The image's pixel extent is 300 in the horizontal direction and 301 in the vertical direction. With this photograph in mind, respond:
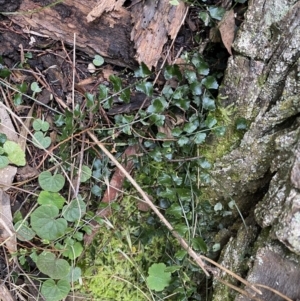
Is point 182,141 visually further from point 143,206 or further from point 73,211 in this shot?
point 73,211

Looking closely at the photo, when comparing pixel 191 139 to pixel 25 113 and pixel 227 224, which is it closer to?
pixel 227 224

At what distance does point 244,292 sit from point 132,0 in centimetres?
148

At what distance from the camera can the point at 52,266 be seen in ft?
6.89

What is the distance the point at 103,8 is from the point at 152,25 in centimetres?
26

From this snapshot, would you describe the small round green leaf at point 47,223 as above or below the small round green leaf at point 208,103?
below

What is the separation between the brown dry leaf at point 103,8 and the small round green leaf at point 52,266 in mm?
1181

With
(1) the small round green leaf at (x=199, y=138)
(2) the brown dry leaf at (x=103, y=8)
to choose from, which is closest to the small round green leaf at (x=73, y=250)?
(1) the small round green leaf at (x=199, y=138)

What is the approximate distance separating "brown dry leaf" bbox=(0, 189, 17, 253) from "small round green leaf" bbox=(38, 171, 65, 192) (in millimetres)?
224

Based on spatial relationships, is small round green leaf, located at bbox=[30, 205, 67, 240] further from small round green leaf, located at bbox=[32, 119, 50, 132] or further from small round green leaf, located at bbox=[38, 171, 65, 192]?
small round green leaf, located at bbox=[32, 119, 50, 132]

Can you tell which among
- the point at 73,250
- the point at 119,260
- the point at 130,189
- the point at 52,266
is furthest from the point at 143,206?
the point at 52,266

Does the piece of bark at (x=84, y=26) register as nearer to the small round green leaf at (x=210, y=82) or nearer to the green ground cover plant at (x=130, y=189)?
the green ground cover plant at (x=130, y=189)

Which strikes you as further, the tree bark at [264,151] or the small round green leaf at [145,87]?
the small round green leaf at [145,87]

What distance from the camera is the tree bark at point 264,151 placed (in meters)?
1.80

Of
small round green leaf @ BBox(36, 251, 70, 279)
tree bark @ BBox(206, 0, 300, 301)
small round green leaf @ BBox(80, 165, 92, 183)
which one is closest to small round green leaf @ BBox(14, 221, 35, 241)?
small round green leaf @ BBox(36, 251, 70, 279)
